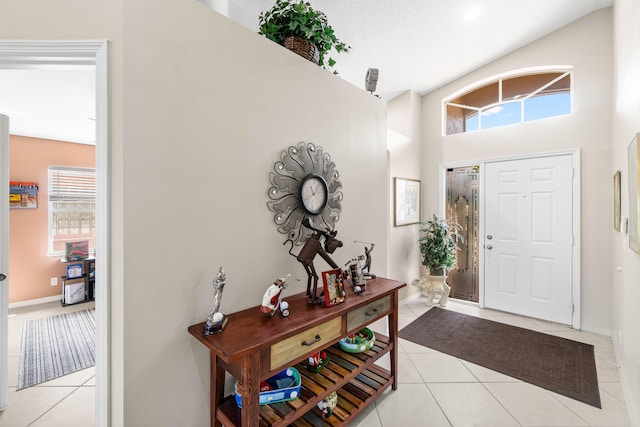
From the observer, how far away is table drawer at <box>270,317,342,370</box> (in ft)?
4.22

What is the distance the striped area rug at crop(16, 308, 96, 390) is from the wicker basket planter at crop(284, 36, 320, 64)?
10.5 ft

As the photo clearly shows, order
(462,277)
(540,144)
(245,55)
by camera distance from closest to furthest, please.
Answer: (245,55)
(540,144)
(462,277)

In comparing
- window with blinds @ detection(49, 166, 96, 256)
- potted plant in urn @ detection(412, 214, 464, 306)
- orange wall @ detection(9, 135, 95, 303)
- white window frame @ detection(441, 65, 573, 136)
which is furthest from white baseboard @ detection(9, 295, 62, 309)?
white window frame @ detection(441, 65, 573, 136)

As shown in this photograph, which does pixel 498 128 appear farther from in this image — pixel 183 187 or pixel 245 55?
pixel 183 187

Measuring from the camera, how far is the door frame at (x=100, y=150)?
3.80 feet

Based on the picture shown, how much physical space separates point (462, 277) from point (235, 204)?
3808 millimetres

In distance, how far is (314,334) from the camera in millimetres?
1467

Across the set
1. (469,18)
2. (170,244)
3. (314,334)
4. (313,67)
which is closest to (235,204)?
(170,244)

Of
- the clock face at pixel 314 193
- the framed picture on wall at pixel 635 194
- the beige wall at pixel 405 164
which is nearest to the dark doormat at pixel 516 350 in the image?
the beige wall at pixel 405 164

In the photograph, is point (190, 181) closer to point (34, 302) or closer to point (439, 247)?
point (439, 247)

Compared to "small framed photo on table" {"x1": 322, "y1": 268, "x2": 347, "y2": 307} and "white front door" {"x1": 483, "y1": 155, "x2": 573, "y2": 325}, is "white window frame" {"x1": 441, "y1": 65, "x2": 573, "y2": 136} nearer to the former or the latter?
"white front door" {"x1": 483, "y1": 155, "x2": 573, "y2": 325}

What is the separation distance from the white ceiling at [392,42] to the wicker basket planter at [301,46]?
1.99 ft

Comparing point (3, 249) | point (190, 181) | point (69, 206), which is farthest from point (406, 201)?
point (69, 206)

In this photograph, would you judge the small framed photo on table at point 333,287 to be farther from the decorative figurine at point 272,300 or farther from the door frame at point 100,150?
the door frame at point 100,150
